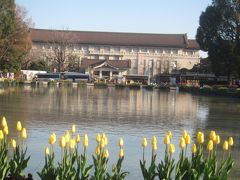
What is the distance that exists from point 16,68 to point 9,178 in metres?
58.2

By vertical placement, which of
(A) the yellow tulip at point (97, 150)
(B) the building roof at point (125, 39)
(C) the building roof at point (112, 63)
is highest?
(B) the building roof at point (125, 39)

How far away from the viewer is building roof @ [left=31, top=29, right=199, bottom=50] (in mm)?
111562

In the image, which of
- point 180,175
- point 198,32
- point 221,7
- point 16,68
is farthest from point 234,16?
point 180,175

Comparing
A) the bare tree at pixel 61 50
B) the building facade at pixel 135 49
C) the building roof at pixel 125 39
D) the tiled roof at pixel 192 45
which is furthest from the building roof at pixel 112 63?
the tiled roof at pixel 192 45

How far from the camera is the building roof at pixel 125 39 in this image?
112 metres

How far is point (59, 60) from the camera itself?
293 ft

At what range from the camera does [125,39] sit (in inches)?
4466

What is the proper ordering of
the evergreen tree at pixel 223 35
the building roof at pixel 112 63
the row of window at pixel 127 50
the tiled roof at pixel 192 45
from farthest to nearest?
the row of window at pixel 127 50 < the tiled roof at pixel 192 45 < the building roof at pixel 112 63 < the evergreen tree at pixel 223 35

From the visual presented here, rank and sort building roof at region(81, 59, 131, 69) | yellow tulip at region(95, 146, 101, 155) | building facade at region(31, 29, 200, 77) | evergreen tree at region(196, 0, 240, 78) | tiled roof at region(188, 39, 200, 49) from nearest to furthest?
1. yellow tulip at region(95, 146, 101, 155)
2. evergreen tree at region(196, 0, 240, 78)
3. building roof at region(81, 59, 131, 69)
4. building facade at region(31, 29, 200, 77)
5. tiled roof at region(188, 39, 200, 49)

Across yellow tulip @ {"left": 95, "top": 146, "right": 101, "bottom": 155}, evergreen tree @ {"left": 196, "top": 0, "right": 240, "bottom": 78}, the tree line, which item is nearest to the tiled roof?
the tree line

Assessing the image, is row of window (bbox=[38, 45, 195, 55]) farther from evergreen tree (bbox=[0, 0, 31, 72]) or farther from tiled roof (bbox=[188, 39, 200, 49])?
evergreen tree (bbox=[0, 0, 31, 72])

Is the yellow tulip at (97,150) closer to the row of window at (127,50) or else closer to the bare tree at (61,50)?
the bare tree at (61,50)

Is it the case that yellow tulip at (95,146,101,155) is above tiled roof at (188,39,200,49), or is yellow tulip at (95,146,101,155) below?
below

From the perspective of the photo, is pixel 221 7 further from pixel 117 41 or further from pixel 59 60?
pixel 117 41
